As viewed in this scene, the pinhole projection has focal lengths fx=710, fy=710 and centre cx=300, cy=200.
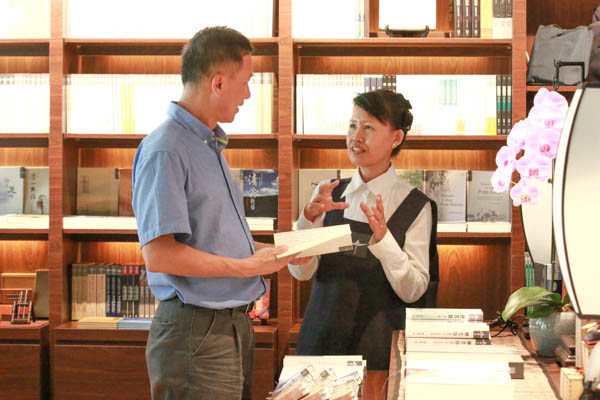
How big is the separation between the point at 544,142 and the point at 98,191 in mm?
2475

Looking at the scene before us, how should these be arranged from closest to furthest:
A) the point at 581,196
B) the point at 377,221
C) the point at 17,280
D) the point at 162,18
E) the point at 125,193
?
the point at 581,196 < the point at 377,221 < the point at 162,18 < the point at 125,193 < the point at 17,280

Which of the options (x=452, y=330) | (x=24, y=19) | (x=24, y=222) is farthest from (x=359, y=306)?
(x=24, y=19)

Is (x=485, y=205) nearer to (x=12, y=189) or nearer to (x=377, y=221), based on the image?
(x=377, y=221)

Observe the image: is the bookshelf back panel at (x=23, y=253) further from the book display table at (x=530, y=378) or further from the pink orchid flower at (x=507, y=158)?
A: the pink orchid flower at (x=507, y=158)

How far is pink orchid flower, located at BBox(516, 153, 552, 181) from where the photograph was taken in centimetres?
195

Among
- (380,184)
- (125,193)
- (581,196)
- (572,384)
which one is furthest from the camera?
(125,193)

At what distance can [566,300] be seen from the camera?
7.19 ft

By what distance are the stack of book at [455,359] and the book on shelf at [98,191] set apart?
6.60ft

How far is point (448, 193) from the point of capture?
140 inches

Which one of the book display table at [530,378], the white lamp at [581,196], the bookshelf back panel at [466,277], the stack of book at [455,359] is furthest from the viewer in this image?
the bookshelf back panel at [466,277]

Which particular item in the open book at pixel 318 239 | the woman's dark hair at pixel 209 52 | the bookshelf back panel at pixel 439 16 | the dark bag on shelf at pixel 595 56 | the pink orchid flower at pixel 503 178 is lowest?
the open book at pixel 318 239

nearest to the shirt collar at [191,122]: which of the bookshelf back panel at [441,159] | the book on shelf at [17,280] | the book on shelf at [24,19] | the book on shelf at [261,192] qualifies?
the book on shelf at [261,192]

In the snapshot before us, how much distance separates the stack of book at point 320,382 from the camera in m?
1.73

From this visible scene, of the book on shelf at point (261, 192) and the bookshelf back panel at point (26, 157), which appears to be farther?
the bookshelf back panel at point (26, 157)
